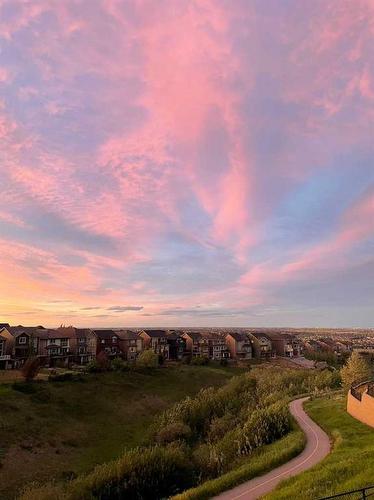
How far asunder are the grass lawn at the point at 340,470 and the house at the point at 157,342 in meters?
84.5

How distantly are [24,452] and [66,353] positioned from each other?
5862cm

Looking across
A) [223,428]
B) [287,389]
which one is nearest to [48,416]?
[223,428]

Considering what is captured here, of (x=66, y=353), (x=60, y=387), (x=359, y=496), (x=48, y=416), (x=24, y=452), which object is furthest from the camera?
(x=66, y=353)

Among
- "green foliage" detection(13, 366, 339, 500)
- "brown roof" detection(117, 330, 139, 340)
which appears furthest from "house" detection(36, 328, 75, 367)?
"green foliage" detection(13, 366, 339, 500)

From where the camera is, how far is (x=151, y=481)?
32.6m

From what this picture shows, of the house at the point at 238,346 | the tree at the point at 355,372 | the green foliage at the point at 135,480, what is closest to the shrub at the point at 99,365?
the tree at the point at 355,372

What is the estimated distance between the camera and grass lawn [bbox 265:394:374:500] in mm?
21344

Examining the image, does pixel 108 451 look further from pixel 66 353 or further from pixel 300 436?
pixel 66 353

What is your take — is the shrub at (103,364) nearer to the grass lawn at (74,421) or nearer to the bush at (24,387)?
the grass lawn at (74,421)

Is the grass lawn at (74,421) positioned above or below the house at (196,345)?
below

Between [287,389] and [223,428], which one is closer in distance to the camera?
[223,428]

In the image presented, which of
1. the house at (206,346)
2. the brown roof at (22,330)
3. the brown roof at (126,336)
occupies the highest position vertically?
the brown roof at (22,330)

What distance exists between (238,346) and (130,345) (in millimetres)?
37897

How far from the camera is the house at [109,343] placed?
354 feet
